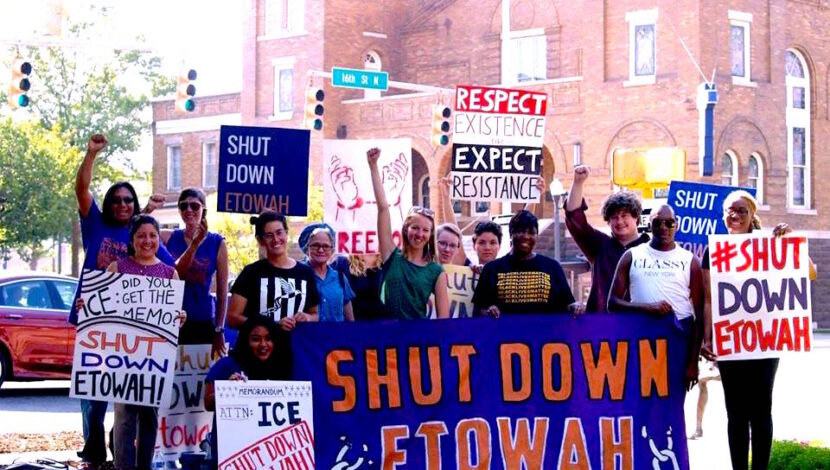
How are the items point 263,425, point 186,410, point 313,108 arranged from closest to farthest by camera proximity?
point 263,425, point 186,410, point 313,108

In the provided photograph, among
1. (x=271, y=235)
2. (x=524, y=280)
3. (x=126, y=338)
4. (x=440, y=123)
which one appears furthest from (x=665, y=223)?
(x=440, y=123)

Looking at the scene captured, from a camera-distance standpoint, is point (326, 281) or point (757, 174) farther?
point (757, 174)

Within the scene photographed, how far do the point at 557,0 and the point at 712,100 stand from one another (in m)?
10.1

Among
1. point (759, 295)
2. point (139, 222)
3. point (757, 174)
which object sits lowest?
point (759, 295)

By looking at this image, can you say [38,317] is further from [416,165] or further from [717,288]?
[416,165]

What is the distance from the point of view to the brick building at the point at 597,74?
39.3 metres

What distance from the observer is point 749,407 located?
8.69 m

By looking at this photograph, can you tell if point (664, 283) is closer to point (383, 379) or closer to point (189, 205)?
point (383, 379)

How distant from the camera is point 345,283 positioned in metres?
9.29

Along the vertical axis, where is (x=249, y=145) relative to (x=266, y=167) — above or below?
above

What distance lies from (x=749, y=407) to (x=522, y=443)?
4.65ft

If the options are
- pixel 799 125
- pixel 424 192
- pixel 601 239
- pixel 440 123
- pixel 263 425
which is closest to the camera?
pixel 263 425

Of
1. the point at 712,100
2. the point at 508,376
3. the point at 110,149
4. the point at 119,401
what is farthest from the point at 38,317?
the point at 110,149

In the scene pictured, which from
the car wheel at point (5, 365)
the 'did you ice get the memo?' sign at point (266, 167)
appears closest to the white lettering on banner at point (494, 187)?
the 'did you ice get the memo?' sign at point (266, 167)
